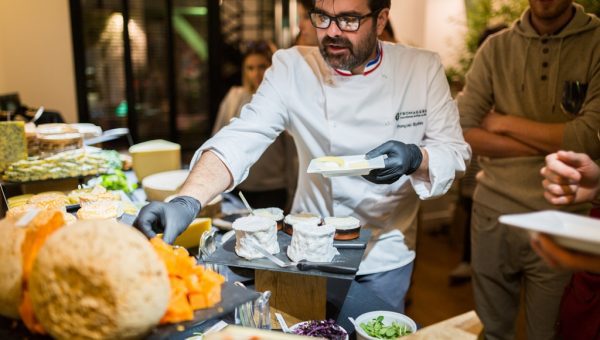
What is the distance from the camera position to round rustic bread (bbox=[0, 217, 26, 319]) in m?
0.93

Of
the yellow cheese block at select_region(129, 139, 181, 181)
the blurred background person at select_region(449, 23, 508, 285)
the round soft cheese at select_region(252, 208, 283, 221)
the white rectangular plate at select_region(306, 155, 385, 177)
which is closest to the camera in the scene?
the white rectangular plate at select_region(306, 155, 385, 177)

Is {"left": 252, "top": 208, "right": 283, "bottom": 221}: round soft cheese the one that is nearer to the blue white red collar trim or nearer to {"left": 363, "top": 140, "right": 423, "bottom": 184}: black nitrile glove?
{"left": 363, "top": 140, "right": 423, "bottom": 184}: black nitrile glove

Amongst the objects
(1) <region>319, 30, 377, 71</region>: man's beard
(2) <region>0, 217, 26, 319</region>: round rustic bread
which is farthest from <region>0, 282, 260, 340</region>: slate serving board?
(1) <region>319, 30, 377, 71</region>: man's beard

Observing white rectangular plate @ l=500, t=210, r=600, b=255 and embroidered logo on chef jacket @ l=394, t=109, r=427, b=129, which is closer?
white rectangular plate @ l=500, t=210, r=600, b=255

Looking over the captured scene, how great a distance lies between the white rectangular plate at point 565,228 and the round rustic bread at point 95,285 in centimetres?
65

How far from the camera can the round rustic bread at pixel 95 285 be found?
84 cm

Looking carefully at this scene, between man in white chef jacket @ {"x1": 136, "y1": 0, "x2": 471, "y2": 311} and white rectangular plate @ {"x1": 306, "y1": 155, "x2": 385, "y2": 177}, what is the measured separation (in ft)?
0.97

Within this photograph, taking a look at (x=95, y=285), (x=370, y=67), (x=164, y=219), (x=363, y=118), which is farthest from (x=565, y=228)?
(x=370, y=67)

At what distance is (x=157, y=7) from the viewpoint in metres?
5.43

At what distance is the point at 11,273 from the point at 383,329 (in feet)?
2.96

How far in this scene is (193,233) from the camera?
6.35 feet

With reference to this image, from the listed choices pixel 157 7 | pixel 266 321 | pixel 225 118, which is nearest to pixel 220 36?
pixel 157 7

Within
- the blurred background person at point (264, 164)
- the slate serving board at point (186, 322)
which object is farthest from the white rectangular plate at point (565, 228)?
the blurred background person at point (264, 164)

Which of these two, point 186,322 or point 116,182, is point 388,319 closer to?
point 186,322
